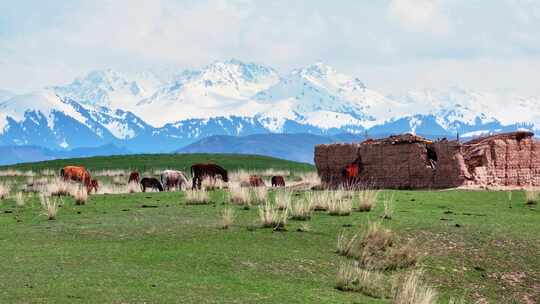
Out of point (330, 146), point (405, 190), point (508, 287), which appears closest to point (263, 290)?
point (508, 287)

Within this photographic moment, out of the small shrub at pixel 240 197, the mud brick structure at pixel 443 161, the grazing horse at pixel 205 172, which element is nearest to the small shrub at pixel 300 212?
the small shrub at pixel 240 197

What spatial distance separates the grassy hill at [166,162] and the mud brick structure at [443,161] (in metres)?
34.1

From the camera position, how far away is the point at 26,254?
15.0 m

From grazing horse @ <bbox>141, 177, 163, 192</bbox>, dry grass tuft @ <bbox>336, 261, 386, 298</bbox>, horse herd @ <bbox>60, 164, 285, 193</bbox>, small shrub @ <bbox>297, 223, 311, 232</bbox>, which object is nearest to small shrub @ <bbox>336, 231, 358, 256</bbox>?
small shrub @ <bbox>297, 223, 311, 232</bbox>

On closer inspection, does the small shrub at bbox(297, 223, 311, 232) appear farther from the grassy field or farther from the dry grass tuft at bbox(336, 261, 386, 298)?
the dry grass tuft at bbox(336, 261, 386, 298)

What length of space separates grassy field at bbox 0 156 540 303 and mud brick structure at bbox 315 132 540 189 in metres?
5.94

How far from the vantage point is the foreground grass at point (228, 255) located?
12.5 metres

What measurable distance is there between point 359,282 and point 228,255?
267cm

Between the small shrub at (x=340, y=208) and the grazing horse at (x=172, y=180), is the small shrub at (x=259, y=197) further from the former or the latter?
the grazing horse at (x=172, y=180)

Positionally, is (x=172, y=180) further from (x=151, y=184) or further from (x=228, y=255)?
(x=228, y=255)

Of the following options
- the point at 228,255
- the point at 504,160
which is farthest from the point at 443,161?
the point at 228,255

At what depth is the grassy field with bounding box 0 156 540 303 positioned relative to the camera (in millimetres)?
12495

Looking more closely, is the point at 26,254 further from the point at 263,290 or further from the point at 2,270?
the point at 263,290

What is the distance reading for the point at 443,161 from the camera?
28.8 m
